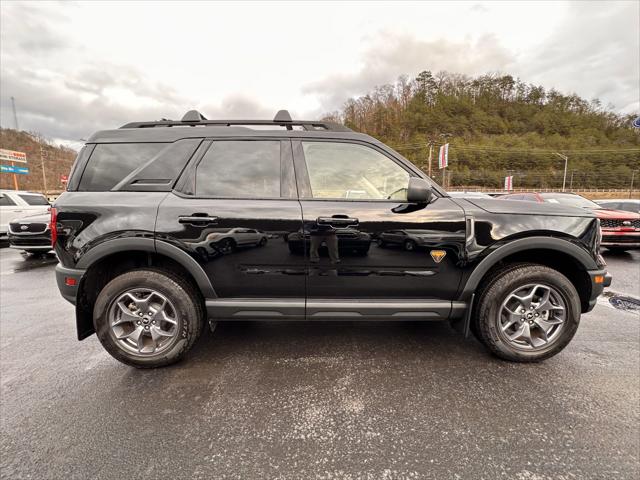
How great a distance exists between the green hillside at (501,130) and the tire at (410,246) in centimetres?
7172

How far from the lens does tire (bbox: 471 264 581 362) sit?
2426 mm

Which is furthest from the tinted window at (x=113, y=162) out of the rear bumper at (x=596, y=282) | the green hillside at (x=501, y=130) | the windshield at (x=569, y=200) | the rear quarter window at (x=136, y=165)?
the green hillside at (x=501, y=130)

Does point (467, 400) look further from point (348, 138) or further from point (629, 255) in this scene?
point (629, 255)

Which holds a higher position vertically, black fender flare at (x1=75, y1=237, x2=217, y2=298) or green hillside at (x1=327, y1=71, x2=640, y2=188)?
green hillside at (x1=327, y1=71, x2=640, y2=188)

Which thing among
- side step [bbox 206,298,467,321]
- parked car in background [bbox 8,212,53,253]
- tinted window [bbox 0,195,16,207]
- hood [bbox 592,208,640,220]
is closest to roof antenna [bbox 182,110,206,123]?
side step [bbox 206,298,467,321]

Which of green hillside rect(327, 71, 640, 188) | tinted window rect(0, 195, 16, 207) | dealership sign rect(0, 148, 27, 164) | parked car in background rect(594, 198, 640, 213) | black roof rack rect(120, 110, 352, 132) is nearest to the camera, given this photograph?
black roof rack rect(120, 110, 352, 132)

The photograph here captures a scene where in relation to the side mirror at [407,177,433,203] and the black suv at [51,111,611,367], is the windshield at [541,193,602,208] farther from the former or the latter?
the side mirror at [407,177,433,203]

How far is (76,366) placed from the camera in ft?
8.34

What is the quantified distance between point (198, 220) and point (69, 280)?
45.6 inches

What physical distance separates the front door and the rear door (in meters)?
0.13

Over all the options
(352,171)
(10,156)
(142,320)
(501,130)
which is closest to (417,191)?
(352,171)

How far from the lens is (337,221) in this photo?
2320 millimetres

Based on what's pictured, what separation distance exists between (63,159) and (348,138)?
261ft

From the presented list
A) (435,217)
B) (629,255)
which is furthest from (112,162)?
(629,255)
